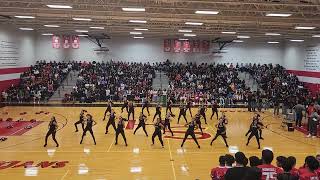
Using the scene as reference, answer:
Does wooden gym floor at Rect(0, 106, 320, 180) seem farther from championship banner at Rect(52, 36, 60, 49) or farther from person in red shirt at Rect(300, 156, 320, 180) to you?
championship banner at Rect(52, 36, 60, 49)

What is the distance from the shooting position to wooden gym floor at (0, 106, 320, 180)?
15.6 meters

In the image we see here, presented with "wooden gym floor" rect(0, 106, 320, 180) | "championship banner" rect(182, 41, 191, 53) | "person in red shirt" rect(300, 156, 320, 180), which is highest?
"championship banner" rect(182, 41, 191, 53)

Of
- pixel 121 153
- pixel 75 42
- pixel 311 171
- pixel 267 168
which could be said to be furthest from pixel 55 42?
pixel 311 171

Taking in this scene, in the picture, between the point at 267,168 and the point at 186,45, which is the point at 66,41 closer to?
the point at 186,45

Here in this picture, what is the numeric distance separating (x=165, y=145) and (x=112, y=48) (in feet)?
101

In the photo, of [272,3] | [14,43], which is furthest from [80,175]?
[14,43]

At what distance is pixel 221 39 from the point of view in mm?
47688

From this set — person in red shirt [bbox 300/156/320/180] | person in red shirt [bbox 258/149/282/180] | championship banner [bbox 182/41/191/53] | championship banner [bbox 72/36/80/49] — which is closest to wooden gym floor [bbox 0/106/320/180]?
person in red shirt [bbox 258/149/282/180]

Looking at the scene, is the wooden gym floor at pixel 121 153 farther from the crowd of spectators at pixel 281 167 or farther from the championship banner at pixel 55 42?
the championship banner at pixel 55 42

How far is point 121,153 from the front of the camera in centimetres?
1911

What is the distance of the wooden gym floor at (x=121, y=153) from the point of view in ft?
51.2

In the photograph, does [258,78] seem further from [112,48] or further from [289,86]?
[112,48]

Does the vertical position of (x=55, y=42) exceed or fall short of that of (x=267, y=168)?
it exceeds it

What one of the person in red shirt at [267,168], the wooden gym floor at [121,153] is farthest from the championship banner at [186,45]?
the person in red shirt at [267,168]
